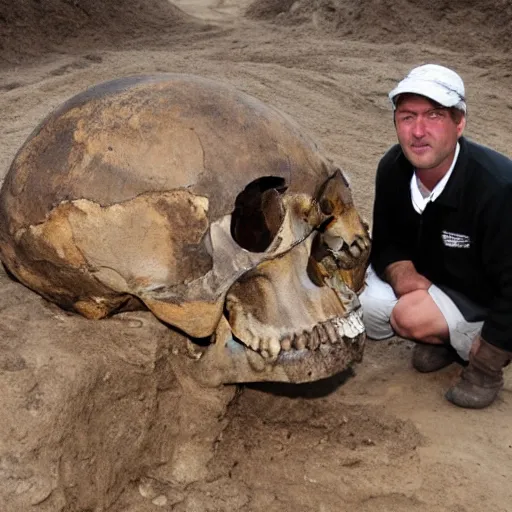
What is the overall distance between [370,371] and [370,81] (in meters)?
4.09

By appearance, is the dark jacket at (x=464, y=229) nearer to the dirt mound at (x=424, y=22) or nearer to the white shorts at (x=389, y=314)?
the white shorts at (x=389, y=314)

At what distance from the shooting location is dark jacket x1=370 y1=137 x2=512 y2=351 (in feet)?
9.27

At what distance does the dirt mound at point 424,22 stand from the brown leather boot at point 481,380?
19.5 ft

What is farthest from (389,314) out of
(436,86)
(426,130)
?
(436,86)

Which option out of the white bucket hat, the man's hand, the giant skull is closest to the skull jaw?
the giant skull

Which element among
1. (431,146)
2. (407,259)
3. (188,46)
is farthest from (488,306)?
(188,46)

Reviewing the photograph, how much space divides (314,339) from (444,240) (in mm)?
771

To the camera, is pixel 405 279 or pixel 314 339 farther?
pixel 405 279

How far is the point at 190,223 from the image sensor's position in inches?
94.5

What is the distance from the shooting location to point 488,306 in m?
3.10

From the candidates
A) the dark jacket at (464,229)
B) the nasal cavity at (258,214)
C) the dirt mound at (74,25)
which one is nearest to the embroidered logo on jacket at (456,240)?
the dark jacket at (464,229)

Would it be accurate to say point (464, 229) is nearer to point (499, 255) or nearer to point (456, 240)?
point (456, 240)

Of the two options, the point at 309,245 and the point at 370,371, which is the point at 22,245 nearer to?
the point at 309,245

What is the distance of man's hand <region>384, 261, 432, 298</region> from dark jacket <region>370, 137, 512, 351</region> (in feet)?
0.08
